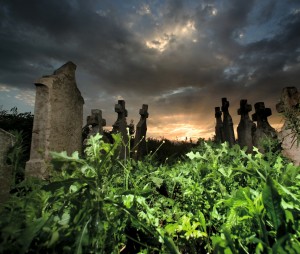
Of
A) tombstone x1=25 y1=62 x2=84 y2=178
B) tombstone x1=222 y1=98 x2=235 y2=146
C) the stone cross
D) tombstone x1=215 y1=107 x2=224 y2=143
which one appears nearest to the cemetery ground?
tombstone x1=25 y1=62 x2=84 y2=178

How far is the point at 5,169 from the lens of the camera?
2855mm

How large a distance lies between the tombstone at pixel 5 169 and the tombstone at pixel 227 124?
12.4 meters

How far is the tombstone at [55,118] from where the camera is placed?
5359 mm

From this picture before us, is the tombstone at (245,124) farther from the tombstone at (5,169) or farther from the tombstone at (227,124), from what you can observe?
the tombstone at (5,169)

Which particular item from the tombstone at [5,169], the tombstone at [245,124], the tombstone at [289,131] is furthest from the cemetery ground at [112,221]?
the tombstone at [245,124]

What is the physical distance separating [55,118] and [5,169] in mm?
2892

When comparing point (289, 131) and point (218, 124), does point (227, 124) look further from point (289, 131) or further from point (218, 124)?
point (289, 131)

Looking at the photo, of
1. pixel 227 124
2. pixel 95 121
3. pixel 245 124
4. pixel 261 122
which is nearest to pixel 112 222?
pixel 261 122

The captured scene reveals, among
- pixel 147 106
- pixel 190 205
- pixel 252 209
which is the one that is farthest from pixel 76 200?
pixel 147 106

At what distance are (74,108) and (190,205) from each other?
15.4 ft

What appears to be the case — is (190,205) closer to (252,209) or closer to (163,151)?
(252,209)

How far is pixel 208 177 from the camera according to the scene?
2.35 meters

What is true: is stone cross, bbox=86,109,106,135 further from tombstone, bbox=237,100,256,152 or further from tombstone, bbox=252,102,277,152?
tombstone, bbox=237,100,256,152

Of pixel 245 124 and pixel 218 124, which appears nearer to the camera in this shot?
pixel 245 124
